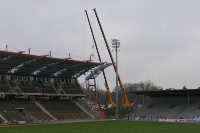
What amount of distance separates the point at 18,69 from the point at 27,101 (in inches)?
279

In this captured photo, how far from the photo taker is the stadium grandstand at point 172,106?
7506 centimetres

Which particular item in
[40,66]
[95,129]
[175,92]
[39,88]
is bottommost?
[95,129]

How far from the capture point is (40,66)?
72.4m

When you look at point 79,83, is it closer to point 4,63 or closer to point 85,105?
point 85,105

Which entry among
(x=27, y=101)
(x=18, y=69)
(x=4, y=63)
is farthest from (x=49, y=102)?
(x=4, y=63)

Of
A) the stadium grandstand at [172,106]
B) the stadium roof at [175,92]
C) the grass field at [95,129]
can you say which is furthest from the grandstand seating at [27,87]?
the stadium grandstand at [172,106]

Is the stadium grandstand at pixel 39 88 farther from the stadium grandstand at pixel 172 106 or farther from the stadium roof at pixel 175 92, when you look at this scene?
the stadium roof at pixel 175 92

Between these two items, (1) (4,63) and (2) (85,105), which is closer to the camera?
(1) (4,63)

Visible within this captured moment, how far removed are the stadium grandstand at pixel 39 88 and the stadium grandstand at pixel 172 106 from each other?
14.2m

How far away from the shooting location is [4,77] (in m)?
72.4

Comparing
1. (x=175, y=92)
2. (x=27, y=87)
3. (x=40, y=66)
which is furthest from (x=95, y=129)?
(x=175, y=92)

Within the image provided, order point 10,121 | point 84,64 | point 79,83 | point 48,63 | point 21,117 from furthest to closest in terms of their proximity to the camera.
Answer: point 79,83 < point 84,64 < point 48,63 < point 21,117 < point 10,121

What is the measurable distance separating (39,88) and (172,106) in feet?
101

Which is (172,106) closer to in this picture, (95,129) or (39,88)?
(39,88)
